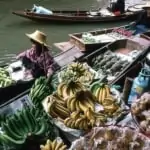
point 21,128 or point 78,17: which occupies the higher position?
point 21,128

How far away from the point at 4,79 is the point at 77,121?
2807 millimetres

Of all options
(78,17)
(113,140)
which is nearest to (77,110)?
(113,140)

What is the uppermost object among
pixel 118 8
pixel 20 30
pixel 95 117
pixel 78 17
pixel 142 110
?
pixel 142 110

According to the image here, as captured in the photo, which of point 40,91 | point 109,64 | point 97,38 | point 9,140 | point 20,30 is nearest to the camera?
point 9,140

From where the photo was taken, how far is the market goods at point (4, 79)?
6941mm

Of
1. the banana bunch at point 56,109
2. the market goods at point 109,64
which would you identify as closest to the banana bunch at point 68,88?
the banana bunch at point 56,109

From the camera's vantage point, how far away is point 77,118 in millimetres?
4680

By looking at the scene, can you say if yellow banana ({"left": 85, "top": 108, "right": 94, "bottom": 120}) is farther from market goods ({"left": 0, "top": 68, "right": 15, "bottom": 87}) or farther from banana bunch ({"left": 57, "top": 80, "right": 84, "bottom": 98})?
market goods ({"left": 0, "top": 68, "right": 15, "bottom": 87})

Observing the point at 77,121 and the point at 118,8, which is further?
the point at 118,8

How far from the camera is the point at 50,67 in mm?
6547

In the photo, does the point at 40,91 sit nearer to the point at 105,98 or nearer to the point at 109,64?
Result: the point at 105,98

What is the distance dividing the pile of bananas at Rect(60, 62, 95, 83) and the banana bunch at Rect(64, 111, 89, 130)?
1.52 m

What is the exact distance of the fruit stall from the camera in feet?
12.5

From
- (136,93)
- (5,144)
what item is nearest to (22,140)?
→ (5,144)
